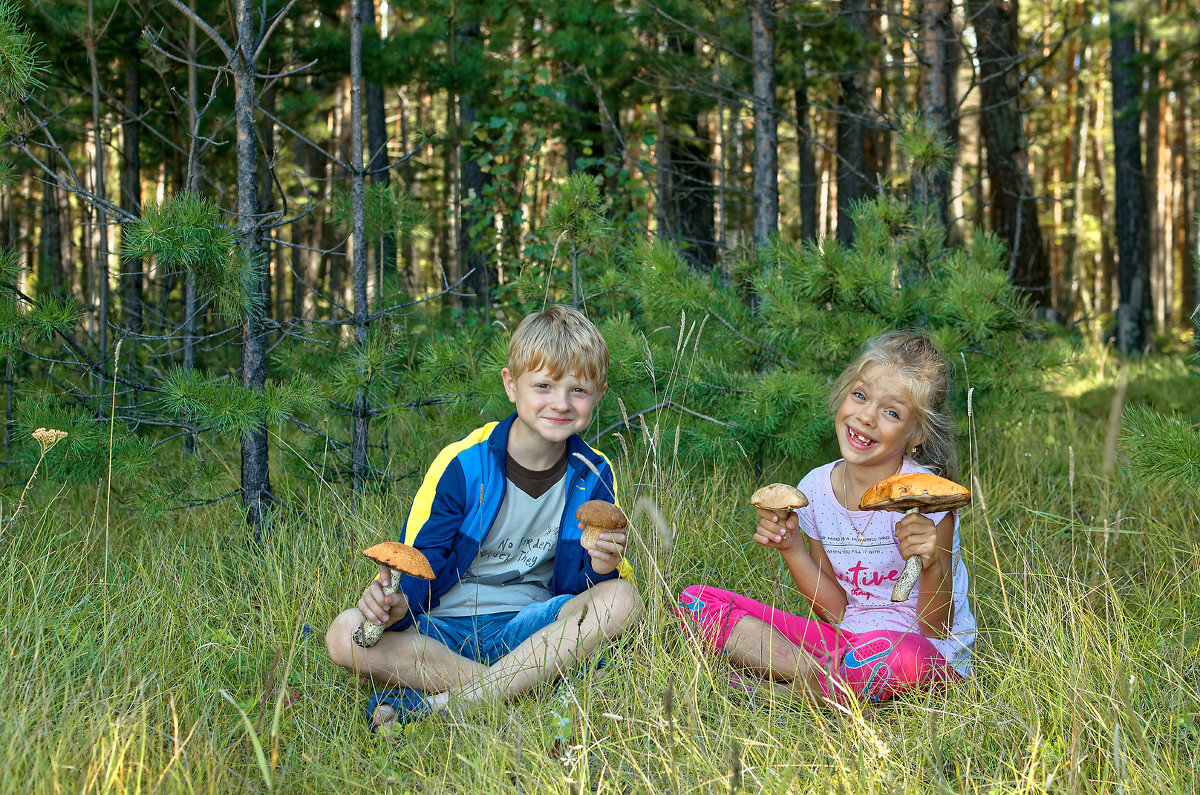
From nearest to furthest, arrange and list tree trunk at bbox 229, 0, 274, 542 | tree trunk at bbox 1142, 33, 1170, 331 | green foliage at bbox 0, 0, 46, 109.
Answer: green foliage at bbox 0, 0, 46, 109 → tree trunk at bbox 229, 0, 274, 542 → tree trunk at bbox 1142, 33, 1170, 331

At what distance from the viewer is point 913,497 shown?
1.92m

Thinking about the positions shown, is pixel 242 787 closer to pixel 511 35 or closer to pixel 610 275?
pixel 610 275

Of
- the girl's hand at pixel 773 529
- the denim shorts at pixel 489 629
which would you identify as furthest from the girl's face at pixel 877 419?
the denim shorts at pixel 489 629

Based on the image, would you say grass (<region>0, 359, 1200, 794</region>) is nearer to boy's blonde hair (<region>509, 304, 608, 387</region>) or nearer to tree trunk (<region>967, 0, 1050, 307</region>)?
boy's blonde hair (<region>509, 304, 608, 387</region>)

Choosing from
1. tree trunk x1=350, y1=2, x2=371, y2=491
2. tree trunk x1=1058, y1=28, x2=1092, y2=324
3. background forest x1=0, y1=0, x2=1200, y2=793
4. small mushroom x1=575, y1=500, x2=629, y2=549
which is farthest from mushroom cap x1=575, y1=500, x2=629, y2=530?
tree trunk x1=1058, y1=28, x2=1092, y2=324

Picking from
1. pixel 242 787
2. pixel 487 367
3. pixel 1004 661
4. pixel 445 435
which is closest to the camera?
pixel 242 787

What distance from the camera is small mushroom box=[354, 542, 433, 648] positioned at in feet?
6.47

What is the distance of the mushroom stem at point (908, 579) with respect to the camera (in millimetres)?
2029

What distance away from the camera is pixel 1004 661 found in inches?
91.1

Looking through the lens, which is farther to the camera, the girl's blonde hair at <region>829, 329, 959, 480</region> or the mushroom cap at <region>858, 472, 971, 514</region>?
the girl's blonde hair at <region>829, 329, 959, 480</region>

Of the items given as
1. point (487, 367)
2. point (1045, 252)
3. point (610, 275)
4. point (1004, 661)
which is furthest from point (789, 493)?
point (1045, 252)

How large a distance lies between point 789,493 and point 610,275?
62.1 inches

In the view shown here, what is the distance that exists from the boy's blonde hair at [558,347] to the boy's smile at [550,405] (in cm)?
2

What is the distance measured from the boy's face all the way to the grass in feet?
0.84
